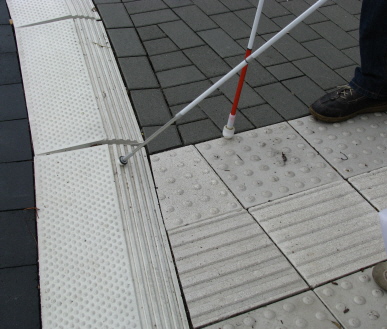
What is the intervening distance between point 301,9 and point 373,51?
1.33 m

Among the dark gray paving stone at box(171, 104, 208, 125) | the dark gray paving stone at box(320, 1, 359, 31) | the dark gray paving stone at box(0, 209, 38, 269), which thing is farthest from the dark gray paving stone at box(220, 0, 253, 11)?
the dark gray paving stone at box(0, 209, 38, 269)

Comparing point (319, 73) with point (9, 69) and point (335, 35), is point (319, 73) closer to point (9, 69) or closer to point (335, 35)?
point (335, 35)

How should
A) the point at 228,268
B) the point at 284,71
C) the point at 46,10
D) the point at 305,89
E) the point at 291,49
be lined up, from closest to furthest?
1. the point at 228,268
2. the point at 305,89
3. the point at 284,71
4. the point at 291,49
5. the point at 46,10

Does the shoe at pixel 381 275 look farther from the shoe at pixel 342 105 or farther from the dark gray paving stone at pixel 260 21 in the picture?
the dark gray paving stone at pixel 260 21

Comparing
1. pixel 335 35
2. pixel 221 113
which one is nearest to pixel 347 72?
pixel 335 35

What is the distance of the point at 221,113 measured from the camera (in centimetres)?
277

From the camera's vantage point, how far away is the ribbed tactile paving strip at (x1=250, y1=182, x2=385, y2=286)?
6.61 ft

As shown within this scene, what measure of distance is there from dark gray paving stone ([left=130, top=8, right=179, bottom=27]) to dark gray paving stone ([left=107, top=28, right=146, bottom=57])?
14 cm

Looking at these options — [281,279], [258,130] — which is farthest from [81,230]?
[258,130]

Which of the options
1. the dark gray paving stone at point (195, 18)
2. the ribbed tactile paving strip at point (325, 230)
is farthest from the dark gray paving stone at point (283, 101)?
the dark gray paving stone at point (195, 18)

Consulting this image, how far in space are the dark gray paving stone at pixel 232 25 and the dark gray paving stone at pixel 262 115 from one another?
34.3 inches

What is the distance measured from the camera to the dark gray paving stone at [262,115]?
2.74 m

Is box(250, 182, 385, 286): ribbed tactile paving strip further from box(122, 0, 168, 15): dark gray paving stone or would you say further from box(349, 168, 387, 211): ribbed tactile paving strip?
box(122, 0, 168, 15): dark gray paving stone

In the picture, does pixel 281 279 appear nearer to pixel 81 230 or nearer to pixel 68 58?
pixel 81 230
